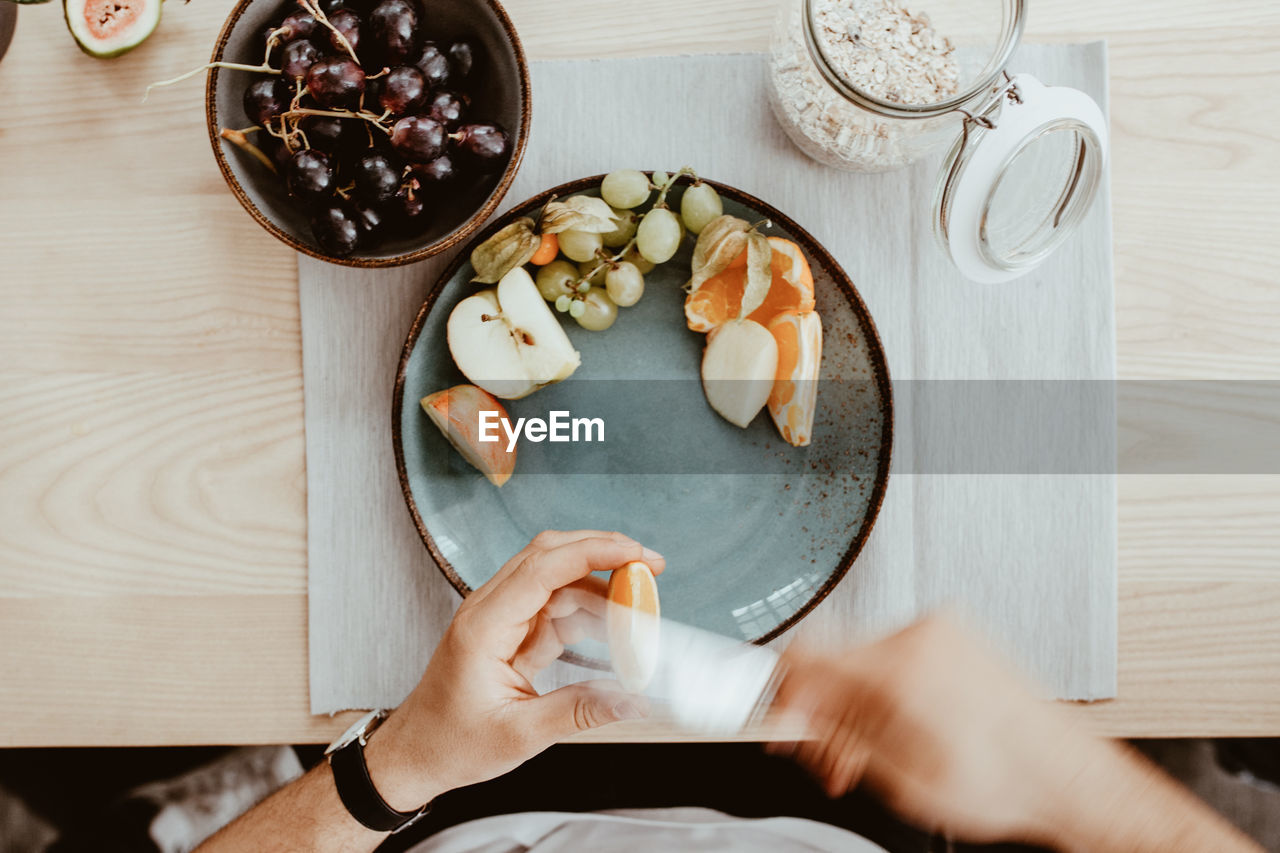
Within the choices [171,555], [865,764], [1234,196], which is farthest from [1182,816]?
[171,555]

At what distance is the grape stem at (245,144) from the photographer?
52 cm

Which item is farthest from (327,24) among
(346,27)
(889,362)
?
(889,362)

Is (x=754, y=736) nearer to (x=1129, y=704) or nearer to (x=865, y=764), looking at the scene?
(x=865, y=764)

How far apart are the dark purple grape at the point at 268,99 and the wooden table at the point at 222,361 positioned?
0.43 ft

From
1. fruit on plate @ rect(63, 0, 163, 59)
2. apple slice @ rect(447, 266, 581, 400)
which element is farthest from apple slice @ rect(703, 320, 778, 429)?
fruit on plate @ rect(63, 0, 163, 59)

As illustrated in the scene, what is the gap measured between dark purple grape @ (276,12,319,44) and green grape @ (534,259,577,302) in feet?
0.72

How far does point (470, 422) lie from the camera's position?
0.57 metres

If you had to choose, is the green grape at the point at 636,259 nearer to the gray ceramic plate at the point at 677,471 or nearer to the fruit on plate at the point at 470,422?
the gray ceramic plate at the point at 677,471

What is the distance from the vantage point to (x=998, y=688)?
0.56 m

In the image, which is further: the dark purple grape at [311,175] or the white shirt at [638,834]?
the white shirt at [638,834]

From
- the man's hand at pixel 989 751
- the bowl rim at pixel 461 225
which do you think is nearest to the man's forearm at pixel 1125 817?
the man's hand at pixel 989 751

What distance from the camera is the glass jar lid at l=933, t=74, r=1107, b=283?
0.51m

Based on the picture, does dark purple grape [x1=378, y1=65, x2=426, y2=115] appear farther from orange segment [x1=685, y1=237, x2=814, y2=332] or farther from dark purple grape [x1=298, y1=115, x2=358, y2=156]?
orange segment [x1=685, y1=237, x2=814, y2=332]

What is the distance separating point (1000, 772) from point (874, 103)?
1.57 ft
